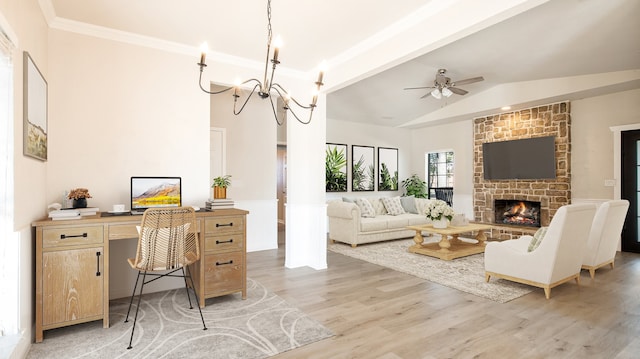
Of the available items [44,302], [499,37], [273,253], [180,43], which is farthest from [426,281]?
[180,43]

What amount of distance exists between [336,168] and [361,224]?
2.18 m

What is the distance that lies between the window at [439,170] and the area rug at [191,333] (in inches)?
256

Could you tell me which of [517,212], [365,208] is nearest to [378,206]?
[365,208]

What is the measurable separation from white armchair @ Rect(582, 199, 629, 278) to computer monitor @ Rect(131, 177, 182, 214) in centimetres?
496

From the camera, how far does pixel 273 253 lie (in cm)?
549

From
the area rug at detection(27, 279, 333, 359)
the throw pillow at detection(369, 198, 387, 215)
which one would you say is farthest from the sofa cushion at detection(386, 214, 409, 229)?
the area rug at detection(27, 279, 333, 359)

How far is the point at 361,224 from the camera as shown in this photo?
19.9 feet

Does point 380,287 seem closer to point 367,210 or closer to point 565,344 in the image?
point 565,344

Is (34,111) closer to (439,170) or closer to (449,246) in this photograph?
(449,246)

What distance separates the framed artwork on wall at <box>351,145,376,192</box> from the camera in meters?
8.19

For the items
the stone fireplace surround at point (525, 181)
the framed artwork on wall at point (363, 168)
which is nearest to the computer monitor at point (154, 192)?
the framed artwork on wall at point (363, 168)

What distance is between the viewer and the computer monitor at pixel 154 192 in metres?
3.31

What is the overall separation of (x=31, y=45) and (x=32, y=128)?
63cm

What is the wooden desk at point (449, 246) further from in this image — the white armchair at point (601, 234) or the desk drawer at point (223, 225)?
the desk drawer at point (223, 225)
